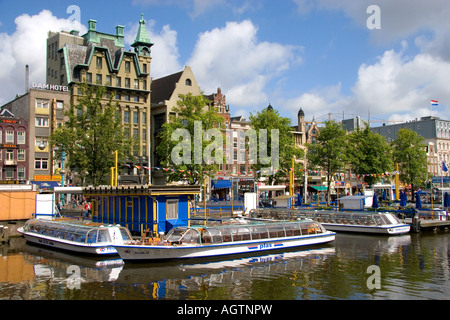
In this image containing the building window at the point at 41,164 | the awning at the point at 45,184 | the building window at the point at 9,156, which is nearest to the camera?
the building window at the point at 9,156

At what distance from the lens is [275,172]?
68.0m

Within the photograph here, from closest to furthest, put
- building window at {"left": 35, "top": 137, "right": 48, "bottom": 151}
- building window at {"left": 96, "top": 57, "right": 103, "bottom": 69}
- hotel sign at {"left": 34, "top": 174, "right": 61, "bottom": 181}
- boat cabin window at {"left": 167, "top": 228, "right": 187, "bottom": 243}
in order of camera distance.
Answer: boat cabin window at {"left": 167, "top": 228, "right": 187, "bottom": 243} → hotel sign at {"left": 34, "top": 174, "right": 61, "bottom": 181} → building window at {"left": 35, "top": 137, "right": 48, "bottom": 151} → building window at {"left": 96, "top": 57, "right": 103, "bottom": 69}

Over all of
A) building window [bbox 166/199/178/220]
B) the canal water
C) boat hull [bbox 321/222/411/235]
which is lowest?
the canal water

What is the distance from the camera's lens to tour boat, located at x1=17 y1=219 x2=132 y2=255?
88.9 ft

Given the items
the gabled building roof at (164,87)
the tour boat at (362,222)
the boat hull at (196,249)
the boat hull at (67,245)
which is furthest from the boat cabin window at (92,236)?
the gabled building roof at (164,87)

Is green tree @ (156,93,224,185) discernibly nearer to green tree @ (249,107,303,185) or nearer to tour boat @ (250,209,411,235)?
green tree @ (249,107,303,185)

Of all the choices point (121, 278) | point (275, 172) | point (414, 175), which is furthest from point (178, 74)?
point (121, 278)

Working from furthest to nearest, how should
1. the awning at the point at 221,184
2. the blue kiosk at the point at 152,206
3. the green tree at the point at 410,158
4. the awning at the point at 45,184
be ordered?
the green tree at the point at 410,158, the awning at the point at 221,184, the awning at the point at 45,184, the blue kiosk at the point at 152,206

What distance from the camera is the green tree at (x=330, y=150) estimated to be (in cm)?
6494

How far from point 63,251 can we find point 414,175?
67.3 m

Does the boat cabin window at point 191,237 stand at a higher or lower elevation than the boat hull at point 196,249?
higher

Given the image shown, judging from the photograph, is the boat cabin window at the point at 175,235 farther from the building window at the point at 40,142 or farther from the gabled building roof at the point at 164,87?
the gabled building roof at the point at 164,87

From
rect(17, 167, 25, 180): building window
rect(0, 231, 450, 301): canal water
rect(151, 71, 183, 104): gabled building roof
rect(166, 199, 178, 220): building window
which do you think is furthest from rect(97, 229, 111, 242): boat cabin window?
rect(151, 71, 183, 104): gabled building roof
